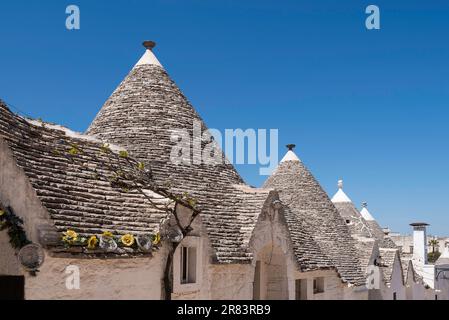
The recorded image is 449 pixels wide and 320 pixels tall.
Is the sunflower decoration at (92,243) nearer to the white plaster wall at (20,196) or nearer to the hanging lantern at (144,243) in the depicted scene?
the white plaster wall at (20,196)

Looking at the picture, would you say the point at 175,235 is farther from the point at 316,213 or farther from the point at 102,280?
the point at 316,213

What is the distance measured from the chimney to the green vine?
2801cm

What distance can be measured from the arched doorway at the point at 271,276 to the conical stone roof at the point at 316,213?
13.4 feet

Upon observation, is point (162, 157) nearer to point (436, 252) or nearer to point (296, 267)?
point (296, 267)

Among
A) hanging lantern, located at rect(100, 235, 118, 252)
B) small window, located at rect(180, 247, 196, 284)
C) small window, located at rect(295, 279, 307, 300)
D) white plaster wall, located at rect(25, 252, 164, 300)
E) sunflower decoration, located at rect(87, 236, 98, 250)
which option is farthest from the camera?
small window, located at rect(295, 279, 307, 300)

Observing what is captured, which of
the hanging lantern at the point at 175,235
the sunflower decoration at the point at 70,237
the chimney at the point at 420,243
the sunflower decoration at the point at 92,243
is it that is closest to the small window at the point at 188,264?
the hanging lantern at the point at 175,235

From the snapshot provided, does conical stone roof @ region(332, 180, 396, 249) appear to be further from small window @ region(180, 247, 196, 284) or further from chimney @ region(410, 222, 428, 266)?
small window @ region(180, 247, 196, 284)

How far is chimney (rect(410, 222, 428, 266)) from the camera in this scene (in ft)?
107

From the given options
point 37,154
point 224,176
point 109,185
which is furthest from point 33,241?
point 224,176

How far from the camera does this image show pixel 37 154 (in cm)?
965

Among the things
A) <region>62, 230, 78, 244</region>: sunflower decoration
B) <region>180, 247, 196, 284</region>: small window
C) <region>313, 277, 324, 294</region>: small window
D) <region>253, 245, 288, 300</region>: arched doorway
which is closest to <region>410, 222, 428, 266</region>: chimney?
<region>313, 277, 324, 294</region>: small window

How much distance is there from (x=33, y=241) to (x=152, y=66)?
7764 mm

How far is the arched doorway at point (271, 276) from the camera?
48.8ft

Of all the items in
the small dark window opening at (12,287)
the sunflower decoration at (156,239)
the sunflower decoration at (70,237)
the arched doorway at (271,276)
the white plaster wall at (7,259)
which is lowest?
the arched doorway at (271,276)
